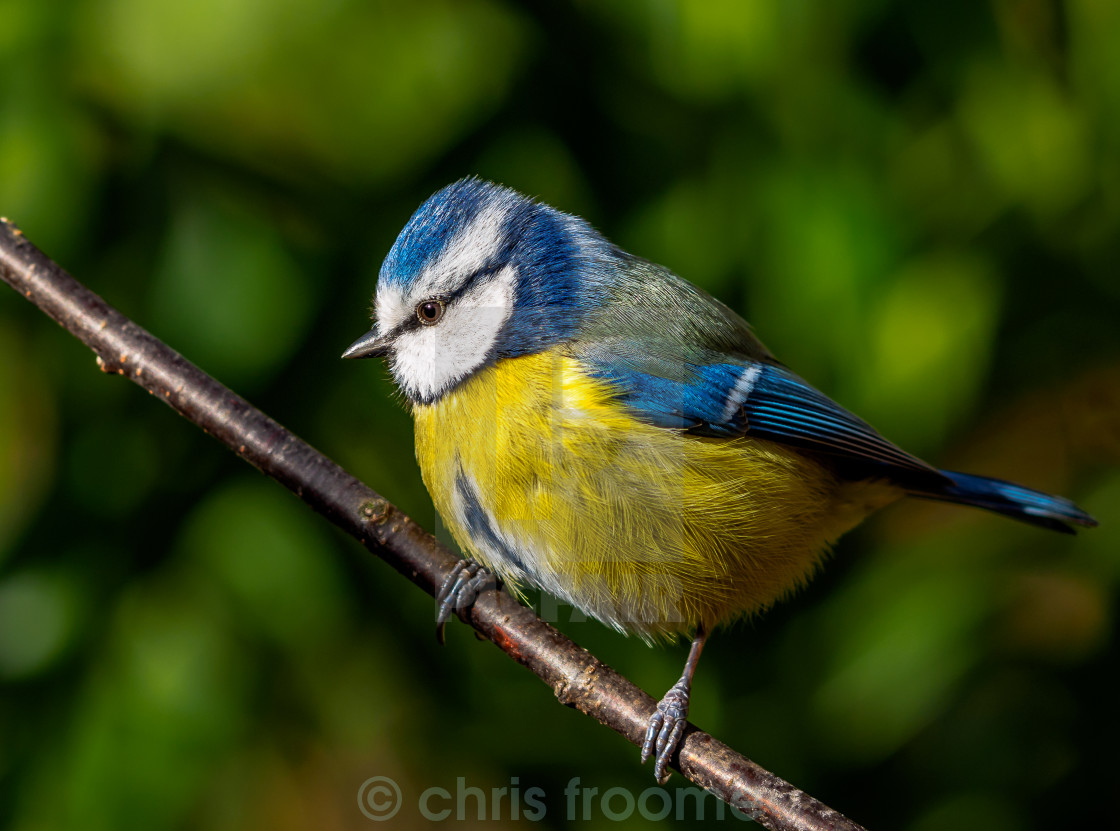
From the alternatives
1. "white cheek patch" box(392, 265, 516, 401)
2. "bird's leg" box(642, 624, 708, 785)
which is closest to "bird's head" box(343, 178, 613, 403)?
"white cheek patch" box(392, 265, 516, 401)

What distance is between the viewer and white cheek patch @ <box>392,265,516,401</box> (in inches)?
58.2

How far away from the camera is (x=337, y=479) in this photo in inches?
55.0

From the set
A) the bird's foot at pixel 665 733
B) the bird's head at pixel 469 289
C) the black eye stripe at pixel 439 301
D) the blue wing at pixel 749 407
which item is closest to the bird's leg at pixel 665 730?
the bird's foot at pixel 665 733

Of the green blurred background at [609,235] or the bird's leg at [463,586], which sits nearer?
the bird's leg at [463,586]

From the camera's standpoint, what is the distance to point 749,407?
5.15ft

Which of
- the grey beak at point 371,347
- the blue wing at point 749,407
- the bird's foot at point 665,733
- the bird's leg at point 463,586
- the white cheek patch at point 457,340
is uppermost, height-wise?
the blue wing at point 749,407

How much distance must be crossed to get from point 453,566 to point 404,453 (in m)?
0.45

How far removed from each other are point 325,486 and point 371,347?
24cm

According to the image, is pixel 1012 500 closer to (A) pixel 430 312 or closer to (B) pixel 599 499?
(B) pixel 599 499

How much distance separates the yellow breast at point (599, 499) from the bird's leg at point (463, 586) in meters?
0.05

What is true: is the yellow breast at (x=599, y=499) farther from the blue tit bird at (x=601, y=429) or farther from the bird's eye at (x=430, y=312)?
the bird's eye at (x=430, y=312)

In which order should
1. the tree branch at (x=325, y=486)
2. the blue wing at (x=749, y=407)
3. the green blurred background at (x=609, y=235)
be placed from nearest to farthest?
the tree branch at (x=325, y=486), the blue wing at (x=749, y=407), the green blurred background at (x=609, y=235)

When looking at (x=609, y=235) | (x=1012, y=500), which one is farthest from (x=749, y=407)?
(x=1012, y=500)

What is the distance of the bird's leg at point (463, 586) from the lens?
1.48 metres
